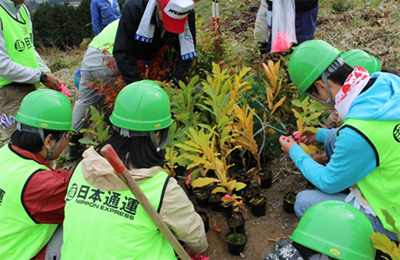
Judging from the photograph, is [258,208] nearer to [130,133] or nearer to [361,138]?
[361,138]

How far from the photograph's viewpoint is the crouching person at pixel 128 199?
148cm

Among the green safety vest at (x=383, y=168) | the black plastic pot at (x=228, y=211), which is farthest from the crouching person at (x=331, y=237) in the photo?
the black plastic pot at (x=228, y=211)

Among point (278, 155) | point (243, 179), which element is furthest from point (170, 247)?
point (278, 155)

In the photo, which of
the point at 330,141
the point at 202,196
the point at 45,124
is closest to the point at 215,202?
the point at 202,196

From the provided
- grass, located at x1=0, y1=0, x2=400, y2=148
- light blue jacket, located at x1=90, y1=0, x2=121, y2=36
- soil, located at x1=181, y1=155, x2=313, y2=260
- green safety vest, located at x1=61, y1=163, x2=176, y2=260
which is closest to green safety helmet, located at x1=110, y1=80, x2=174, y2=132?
green safety vest, located at x1=61, y1=163, x2=176, y2=260

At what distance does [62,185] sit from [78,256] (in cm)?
49

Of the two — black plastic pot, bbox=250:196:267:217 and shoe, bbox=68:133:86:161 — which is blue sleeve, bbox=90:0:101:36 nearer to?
shoe, bbox=68:133:86:161

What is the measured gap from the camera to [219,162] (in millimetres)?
2080

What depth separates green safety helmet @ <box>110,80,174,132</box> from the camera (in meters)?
1.63

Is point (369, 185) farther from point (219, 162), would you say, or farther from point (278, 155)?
point (278, 155)

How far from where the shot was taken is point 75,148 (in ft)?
11.8

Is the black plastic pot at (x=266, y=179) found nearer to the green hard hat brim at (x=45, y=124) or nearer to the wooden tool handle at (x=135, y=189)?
the wooden tool handle at (x=135, y=189)

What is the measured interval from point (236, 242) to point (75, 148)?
226 centimetres

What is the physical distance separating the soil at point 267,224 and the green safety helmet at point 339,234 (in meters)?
0.69
